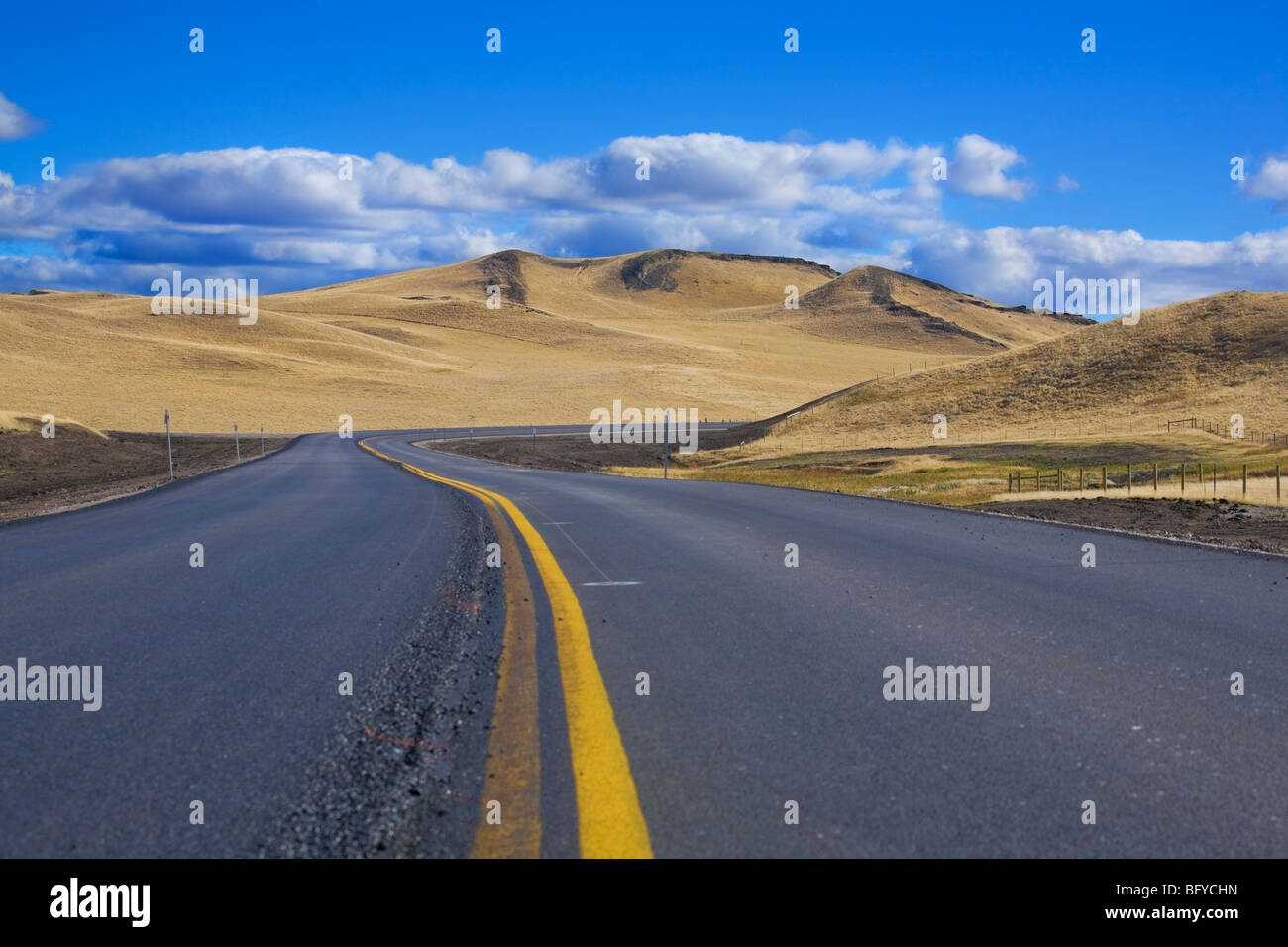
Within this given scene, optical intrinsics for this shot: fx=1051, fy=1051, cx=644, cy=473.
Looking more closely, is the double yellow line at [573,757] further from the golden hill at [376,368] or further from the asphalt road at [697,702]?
the golden hill at [376,368]

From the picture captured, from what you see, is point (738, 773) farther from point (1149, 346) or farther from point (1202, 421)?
point (1149, 346)

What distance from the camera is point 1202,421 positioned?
59156mm

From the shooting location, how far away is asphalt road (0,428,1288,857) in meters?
3.67

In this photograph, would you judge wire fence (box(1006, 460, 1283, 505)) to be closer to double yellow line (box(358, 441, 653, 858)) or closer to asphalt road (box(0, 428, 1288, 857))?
asphalt road (box(0, 428, 1288, 857))

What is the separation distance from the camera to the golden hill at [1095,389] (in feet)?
207

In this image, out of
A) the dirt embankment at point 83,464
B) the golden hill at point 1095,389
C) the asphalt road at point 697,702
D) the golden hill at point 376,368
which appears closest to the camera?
the asphalt road at point 697,702

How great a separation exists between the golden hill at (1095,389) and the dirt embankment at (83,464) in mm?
31667

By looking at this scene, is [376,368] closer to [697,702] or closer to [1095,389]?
[1095,389]

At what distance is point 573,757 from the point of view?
4375 mm

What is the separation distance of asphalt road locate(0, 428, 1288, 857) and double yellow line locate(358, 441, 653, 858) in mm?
65

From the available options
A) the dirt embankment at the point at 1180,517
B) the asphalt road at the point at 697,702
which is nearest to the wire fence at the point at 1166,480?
the dirt embankment at the point at 1180,517

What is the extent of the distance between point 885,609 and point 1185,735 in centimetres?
318

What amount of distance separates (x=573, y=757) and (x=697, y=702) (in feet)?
3.26

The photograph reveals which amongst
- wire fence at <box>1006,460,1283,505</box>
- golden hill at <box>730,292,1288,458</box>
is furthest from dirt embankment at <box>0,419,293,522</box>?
golden hill at <box>730,292,1288,458</box>
